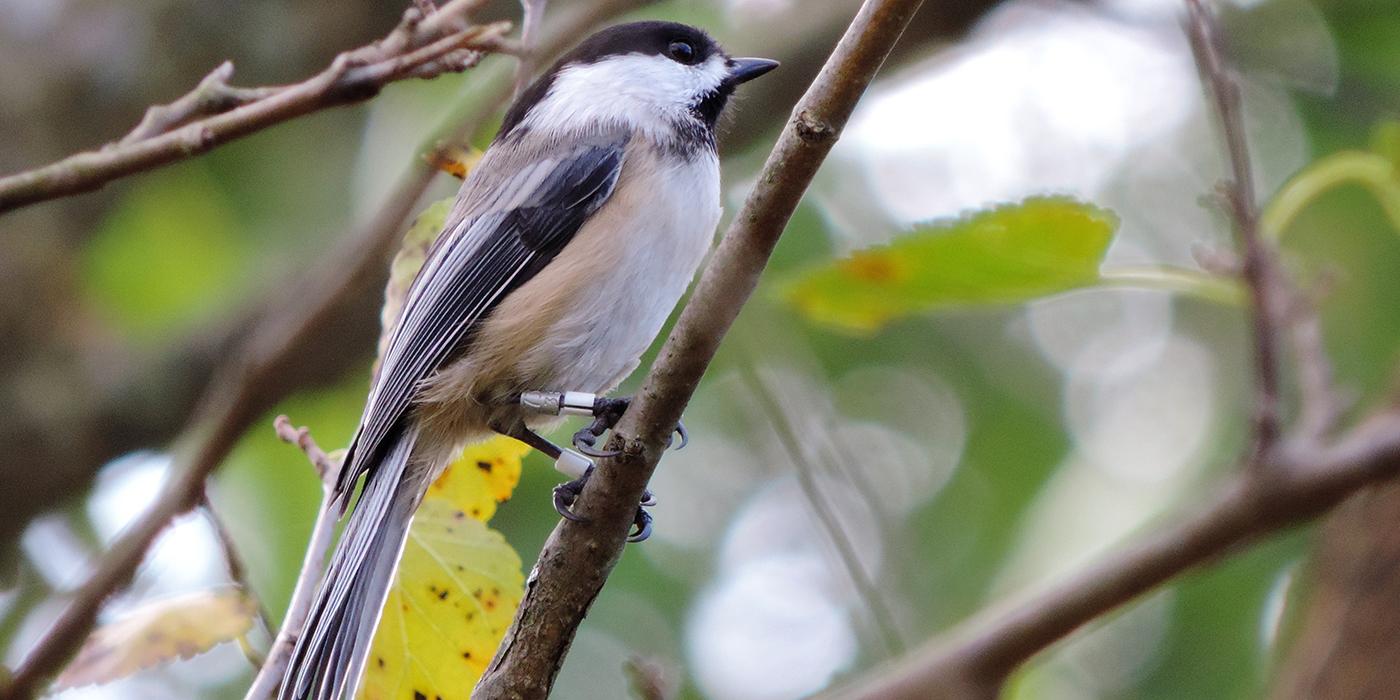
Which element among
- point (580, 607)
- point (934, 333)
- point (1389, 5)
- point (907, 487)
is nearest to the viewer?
point (580, 607)

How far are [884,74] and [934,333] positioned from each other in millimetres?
1186

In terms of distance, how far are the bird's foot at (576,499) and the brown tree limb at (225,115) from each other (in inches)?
23.5

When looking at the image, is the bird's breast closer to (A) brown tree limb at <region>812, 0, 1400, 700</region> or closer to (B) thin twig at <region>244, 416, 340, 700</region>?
(B) thin twig at <region>244, 416, 340, 700</region>

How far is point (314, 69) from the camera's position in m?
4.09

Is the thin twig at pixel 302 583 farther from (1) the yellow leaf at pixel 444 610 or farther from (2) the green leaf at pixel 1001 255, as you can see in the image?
(2) the green leaf at pixel 1001 255

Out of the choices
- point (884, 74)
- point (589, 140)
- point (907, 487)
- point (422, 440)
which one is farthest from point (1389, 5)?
point (422, 440)

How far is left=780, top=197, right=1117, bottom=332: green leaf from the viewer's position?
152 centimetres

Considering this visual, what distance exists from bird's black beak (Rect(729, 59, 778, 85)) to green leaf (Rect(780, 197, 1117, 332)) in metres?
1.25

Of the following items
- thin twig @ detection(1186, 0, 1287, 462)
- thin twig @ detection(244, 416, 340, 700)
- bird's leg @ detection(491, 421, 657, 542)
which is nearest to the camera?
thin twig @ detection(1186, 0, 1287, 462)

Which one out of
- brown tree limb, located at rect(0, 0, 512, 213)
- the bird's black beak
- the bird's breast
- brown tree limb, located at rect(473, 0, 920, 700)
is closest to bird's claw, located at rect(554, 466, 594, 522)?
brown tree limb, located at rect(473, 0, 920, 700)

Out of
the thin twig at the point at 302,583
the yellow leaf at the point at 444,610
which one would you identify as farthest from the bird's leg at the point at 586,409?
the thin twig at the point at 302,583

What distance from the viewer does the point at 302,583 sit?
1653 mm

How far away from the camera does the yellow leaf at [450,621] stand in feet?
5.79

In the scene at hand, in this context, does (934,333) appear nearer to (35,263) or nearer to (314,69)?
(314,69)
